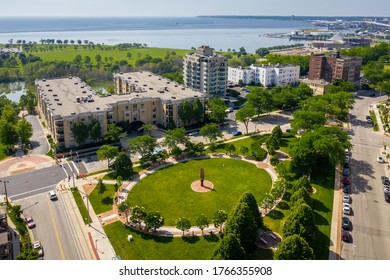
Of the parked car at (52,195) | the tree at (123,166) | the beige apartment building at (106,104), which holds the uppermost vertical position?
the beige apartment building at (106,104)

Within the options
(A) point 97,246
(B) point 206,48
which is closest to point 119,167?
(A) point 97,246

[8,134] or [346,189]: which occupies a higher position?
[8,134]

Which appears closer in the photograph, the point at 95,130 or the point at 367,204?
the point at 367,204

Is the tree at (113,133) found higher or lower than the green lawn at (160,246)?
higher

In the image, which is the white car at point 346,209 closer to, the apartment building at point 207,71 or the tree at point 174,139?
the tree at point 174,139

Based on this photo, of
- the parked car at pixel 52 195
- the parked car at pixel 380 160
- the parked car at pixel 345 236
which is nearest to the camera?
the parked car at pixel 345 236

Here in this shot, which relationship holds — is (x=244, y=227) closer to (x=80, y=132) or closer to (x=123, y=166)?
(x=123, y=166)

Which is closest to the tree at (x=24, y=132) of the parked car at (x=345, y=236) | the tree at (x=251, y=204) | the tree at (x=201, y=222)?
the tree at (x=201, y=222)

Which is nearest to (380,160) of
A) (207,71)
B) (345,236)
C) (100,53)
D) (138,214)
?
(345,236)
